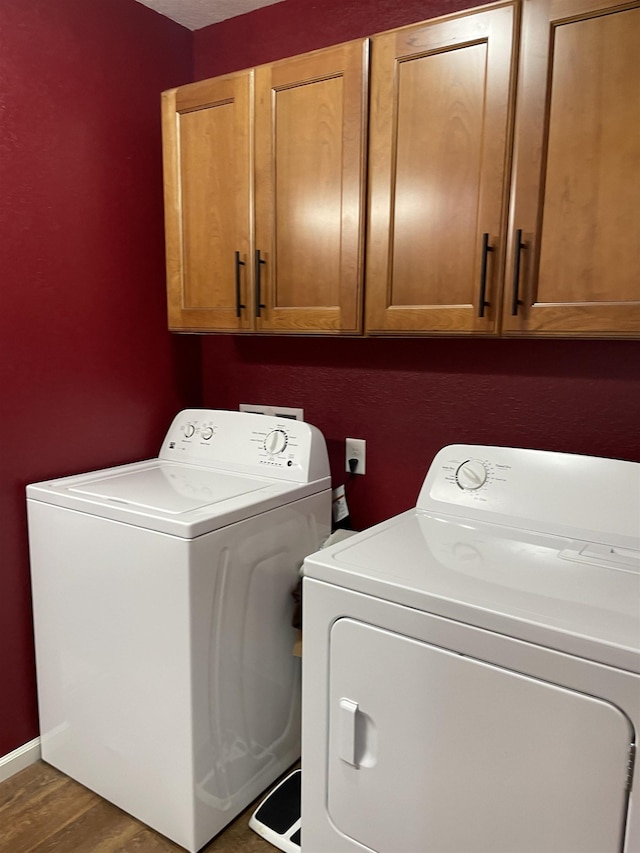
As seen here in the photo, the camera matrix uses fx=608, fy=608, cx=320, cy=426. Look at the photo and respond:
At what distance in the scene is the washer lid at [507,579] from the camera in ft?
3.29

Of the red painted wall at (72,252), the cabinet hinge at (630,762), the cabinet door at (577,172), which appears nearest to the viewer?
the cabinet hinge at (630,762)

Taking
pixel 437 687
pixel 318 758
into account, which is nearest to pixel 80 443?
pixel 318 758

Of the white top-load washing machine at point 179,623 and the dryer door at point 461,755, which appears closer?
the dryer door at point 461,755

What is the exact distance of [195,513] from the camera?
150 centimetres

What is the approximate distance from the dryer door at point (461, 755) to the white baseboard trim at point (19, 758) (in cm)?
110

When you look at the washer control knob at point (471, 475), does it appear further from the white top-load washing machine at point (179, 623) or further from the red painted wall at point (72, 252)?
the red painted wall at point (72, 252)

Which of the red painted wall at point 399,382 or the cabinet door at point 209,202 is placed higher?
the cabinet door at point 209,202

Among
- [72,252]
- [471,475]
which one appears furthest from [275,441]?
[72,252]

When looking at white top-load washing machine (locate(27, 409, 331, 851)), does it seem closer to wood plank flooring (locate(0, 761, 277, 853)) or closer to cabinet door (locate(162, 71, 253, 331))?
wood plank flooring (locate(0, 761, 277, 853))

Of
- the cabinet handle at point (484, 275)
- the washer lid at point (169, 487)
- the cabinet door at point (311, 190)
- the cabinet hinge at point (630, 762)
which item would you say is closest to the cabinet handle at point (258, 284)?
the cabinet door at point (311, 190)

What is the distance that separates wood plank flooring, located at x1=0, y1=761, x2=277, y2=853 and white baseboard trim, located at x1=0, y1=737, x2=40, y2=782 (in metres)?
0.03

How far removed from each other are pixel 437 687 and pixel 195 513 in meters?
0.69

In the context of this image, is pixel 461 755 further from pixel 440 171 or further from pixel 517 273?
pixel 440 171

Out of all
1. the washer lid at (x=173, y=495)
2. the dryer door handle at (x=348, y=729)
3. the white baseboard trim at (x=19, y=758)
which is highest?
the washer lid at (x=173, y=495)
